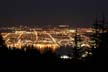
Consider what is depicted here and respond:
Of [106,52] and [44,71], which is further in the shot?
[106,52]

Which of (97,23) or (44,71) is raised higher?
(97,23)

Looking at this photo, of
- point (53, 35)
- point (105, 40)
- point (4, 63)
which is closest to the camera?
point (4, 63)

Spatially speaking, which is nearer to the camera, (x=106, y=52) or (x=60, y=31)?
(x=106, y=52)

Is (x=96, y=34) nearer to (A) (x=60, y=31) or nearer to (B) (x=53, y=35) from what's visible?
(A) (x=60, y=31)

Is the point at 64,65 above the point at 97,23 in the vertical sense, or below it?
below

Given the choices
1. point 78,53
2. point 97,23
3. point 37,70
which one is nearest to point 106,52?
point 37,70

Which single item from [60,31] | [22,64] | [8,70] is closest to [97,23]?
[22,64]

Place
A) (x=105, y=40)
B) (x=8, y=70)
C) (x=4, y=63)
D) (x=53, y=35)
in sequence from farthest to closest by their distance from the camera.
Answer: (x=53, y=35)
(x=105, y=40)
(x=4, y=63)
(x=8, y=70)

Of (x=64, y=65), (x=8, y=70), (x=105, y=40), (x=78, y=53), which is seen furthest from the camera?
(x=78, y=53)

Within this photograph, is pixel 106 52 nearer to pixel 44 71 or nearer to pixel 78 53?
pixel 44 71
